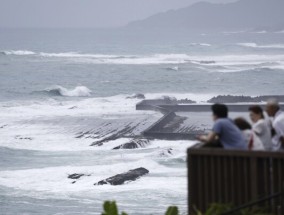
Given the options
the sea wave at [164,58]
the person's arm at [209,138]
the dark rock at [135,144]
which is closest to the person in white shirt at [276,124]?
the person's arm at [209,138]

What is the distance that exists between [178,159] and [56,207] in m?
8.00

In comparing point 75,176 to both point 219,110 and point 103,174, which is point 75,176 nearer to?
point 103,174

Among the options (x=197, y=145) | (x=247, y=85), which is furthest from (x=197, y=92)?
(x=197, y=145)

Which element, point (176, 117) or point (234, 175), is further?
point (176, 117)

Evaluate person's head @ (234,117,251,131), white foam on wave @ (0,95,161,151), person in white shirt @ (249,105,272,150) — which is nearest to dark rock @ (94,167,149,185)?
white foam on wave @ (0,95,161,151)

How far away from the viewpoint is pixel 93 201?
79.6 ft

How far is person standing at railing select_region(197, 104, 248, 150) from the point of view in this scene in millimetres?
9445

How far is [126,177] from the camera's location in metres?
27.1

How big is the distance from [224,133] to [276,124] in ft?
2.17

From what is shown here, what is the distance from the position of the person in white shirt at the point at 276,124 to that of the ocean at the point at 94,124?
1260cm

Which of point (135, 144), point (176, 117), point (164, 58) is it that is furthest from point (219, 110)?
point (164, 58)

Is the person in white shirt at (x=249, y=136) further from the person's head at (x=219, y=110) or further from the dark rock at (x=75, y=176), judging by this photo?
the dark rock at (x=75, y=176)

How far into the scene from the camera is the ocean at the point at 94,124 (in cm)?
2488

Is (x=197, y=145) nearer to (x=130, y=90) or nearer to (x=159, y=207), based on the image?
(x=159, y=207)
